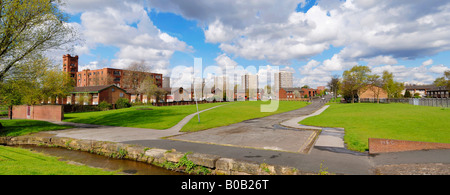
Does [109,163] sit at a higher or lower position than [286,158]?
lower

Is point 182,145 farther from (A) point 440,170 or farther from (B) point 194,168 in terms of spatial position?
(A) point 440,170

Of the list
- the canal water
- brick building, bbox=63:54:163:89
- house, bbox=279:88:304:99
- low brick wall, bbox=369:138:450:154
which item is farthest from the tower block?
low brick wall, bbox=369:138:450:154

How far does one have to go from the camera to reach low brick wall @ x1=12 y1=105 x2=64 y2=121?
27.7 meters

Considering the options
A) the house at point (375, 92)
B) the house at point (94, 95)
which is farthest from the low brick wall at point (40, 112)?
the house at point (375, 92)

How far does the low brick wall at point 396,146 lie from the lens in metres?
8.43

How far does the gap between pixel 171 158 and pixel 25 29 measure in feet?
51.6

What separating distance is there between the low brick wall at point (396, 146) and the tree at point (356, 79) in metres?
63.8

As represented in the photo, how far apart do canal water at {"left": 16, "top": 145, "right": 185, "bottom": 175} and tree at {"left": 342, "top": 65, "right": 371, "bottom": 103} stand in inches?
2740

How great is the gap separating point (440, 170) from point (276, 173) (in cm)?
457

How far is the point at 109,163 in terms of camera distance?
9211mm

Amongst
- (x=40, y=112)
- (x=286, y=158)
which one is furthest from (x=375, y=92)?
(x=40, y=112)

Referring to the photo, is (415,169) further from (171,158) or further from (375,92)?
(375,92)
